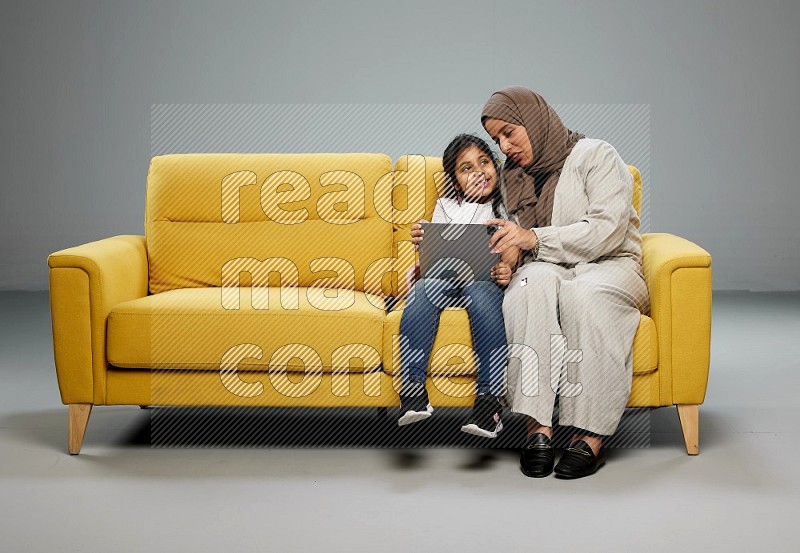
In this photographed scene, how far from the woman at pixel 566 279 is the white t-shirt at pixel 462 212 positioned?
0.08 metres

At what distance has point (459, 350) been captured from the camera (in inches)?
107

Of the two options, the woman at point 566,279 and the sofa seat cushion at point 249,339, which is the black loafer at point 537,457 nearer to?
the woman at point 566,279

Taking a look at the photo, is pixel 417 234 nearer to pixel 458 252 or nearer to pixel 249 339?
pixel 458 252

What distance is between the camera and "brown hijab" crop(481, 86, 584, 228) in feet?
9.86

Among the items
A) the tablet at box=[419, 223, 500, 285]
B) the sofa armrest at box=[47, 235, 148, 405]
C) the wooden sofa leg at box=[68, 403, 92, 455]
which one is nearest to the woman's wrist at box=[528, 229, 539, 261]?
the tablet at box=[419, 223, 500, 285]

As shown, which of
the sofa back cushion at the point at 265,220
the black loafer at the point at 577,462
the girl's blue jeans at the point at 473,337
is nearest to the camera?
the black loafer at the point at 577,462

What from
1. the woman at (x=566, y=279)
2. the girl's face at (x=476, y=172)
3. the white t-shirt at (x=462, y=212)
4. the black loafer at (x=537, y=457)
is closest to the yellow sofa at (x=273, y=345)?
the woman at (x=566, y=279)

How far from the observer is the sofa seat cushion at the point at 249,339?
2.76 metres

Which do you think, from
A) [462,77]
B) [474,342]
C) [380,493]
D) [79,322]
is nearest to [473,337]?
[474,342]

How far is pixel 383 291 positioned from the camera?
3250mm

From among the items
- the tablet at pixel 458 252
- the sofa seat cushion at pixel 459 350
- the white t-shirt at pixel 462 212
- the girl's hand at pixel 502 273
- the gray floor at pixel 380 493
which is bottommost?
the gray floor at pixel 380 493

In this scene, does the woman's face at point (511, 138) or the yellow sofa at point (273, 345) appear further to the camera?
the woman's face at point (511, 138)

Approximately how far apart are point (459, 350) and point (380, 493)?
18.8 inches

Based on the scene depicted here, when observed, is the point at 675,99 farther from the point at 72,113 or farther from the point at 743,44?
the point at 72,113
